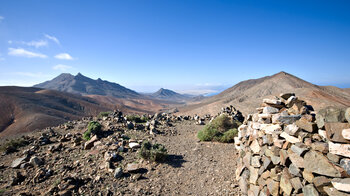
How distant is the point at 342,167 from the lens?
2602 mm

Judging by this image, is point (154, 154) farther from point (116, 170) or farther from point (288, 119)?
point (288, 119)

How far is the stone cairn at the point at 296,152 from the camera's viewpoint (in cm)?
267

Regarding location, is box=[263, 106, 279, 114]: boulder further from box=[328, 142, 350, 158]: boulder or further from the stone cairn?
box=[328, 142, 350, 158]: boulder

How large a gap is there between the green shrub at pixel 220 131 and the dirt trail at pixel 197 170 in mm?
450

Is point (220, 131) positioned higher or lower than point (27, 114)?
higher

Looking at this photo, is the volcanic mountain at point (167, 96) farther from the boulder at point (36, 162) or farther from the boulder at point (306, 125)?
the boulder at point (306, 125)

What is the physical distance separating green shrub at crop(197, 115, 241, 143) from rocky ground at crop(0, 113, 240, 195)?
1.65 feet

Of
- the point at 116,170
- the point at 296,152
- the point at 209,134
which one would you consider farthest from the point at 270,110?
the point at 116,170

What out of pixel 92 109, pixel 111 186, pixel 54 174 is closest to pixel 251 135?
pixel 111 186

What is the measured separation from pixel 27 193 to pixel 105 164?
2249 mm

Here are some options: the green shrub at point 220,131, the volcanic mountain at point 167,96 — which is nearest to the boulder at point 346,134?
the green shrub at point 220,131

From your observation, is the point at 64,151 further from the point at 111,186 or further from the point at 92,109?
the point at 92,109

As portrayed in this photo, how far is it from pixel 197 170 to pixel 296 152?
364 centimetres

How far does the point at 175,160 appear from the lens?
22.8 ft
